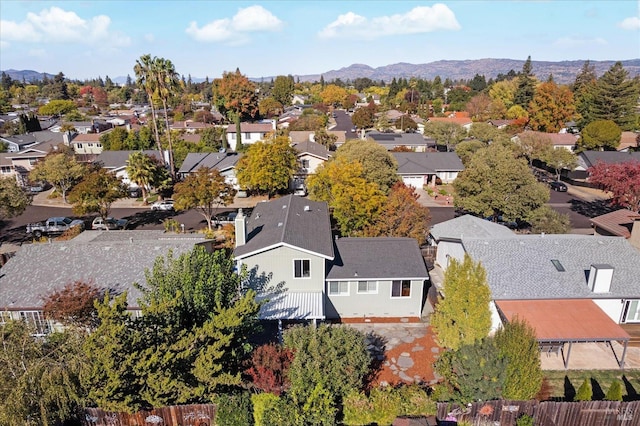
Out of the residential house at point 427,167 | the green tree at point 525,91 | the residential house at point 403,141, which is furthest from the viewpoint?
the green tree at point 525,91

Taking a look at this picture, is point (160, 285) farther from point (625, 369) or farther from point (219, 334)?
point (625, 369)

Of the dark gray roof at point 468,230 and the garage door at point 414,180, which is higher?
the dark gray roof at point 468,230

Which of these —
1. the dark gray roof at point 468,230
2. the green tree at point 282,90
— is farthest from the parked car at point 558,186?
the green tree at point 282,90

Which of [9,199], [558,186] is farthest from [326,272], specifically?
[558,186]

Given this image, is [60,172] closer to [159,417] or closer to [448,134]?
[159,417]

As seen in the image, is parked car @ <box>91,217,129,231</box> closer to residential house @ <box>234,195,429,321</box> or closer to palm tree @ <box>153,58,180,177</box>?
palm tree @ <box>153,58,180,177</box>

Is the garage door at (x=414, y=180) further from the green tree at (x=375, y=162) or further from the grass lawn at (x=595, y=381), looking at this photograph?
the grass lawn at (x=595, y=381)

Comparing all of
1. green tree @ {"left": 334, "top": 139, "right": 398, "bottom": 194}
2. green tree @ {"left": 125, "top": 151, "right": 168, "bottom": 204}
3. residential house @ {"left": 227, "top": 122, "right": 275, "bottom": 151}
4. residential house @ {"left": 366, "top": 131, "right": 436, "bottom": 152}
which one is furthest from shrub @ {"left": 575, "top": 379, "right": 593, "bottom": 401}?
residential house @ {"left": 227, "top": 122, "right": 275, "bottom": 151}
